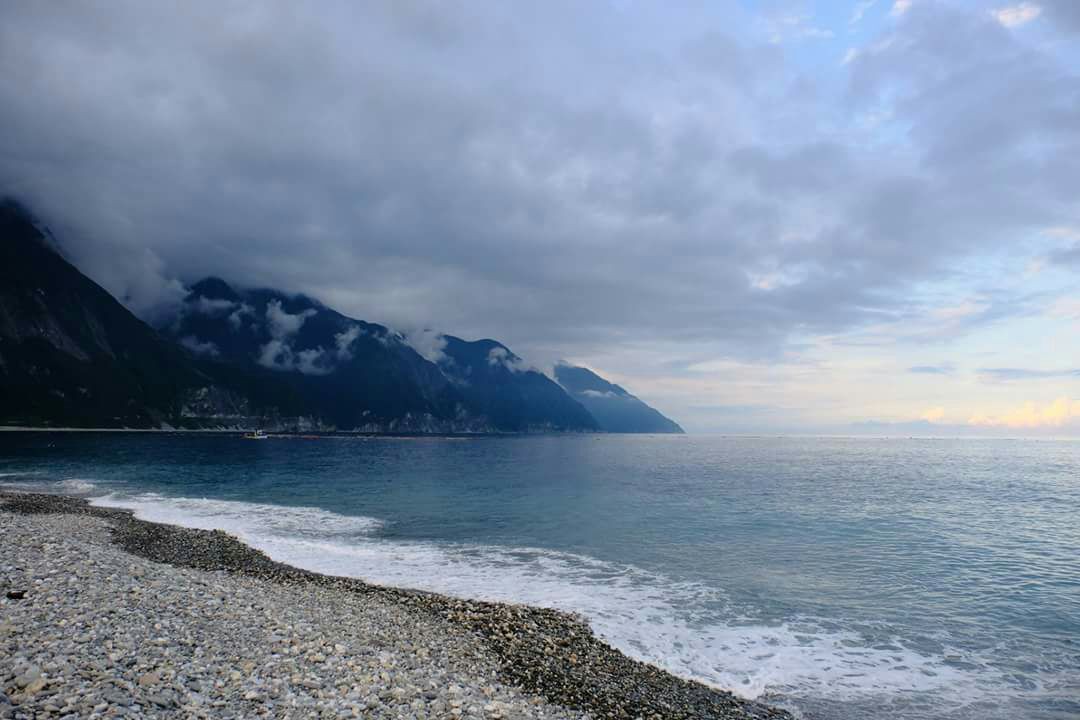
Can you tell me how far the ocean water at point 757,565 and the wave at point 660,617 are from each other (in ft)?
0.35

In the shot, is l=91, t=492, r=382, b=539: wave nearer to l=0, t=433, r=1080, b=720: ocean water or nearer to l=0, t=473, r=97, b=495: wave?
l=0, t=433, r=1080, b=720: ocean water

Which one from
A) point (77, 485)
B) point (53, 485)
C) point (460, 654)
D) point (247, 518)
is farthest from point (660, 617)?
point (53, 485)

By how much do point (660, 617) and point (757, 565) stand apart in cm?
1306

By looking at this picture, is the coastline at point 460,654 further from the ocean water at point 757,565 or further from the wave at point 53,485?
the wave at point 53,485

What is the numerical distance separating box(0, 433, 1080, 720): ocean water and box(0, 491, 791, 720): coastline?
2.16 m

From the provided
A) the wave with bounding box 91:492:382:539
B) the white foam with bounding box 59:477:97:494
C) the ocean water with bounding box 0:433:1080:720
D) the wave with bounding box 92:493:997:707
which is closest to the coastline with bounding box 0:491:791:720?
the wave with bounding box 92:493:997:707

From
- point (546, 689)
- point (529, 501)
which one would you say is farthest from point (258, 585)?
point (529, 501)

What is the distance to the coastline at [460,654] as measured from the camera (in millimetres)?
12141

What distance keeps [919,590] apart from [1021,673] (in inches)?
406

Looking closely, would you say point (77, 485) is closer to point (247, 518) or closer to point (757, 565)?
point (247, 518)

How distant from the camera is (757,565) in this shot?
110ft

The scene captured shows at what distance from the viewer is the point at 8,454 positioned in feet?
366

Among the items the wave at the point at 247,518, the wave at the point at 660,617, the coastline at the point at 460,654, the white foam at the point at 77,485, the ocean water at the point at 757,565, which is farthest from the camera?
the white foam at the point at 77,485

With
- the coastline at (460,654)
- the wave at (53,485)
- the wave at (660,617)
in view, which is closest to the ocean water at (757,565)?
the wave at (660,617)
